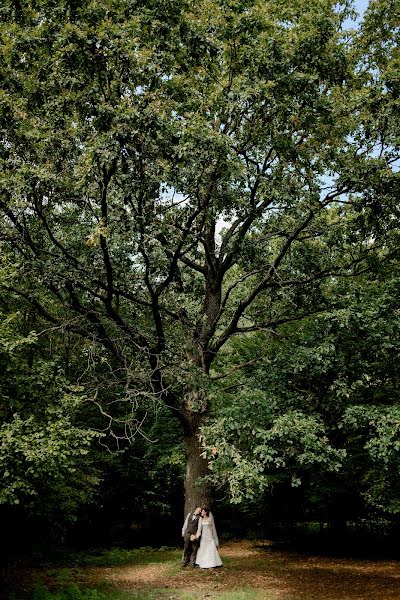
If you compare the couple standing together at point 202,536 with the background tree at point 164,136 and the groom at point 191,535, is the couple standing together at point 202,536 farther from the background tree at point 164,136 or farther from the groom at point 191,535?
the background tree at point 164,136

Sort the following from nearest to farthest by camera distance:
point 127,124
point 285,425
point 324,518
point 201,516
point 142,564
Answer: point 127,124
point 285,425
point 201,516
point 142,564
point 324,518

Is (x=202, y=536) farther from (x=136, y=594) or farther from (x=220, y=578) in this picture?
(x=136, y=594)

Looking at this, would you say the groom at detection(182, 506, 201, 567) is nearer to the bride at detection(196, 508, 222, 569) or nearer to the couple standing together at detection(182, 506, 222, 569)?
the couple standing together at detection(182, 506, 222, 569)

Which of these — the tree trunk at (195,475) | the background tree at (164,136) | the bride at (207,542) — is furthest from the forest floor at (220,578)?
the background tree at (164,136)

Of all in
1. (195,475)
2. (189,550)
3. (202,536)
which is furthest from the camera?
(189,550)

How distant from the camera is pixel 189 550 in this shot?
1337cm

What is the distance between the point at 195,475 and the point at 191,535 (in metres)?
1.38

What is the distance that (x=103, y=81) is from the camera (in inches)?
355

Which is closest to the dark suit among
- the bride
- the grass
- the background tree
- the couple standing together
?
the couple standing together

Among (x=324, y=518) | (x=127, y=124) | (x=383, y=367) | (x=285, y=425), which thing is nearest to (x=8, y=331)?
(x=127, y=124)

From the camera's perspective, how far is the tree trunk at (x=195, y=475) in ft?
43.0

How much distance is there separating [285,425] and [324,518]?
9988 millimetres

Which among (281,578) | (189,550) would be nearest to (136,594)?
(189,550)

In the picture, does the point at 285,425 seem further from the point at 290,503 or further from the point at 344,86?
the point at 290,503
